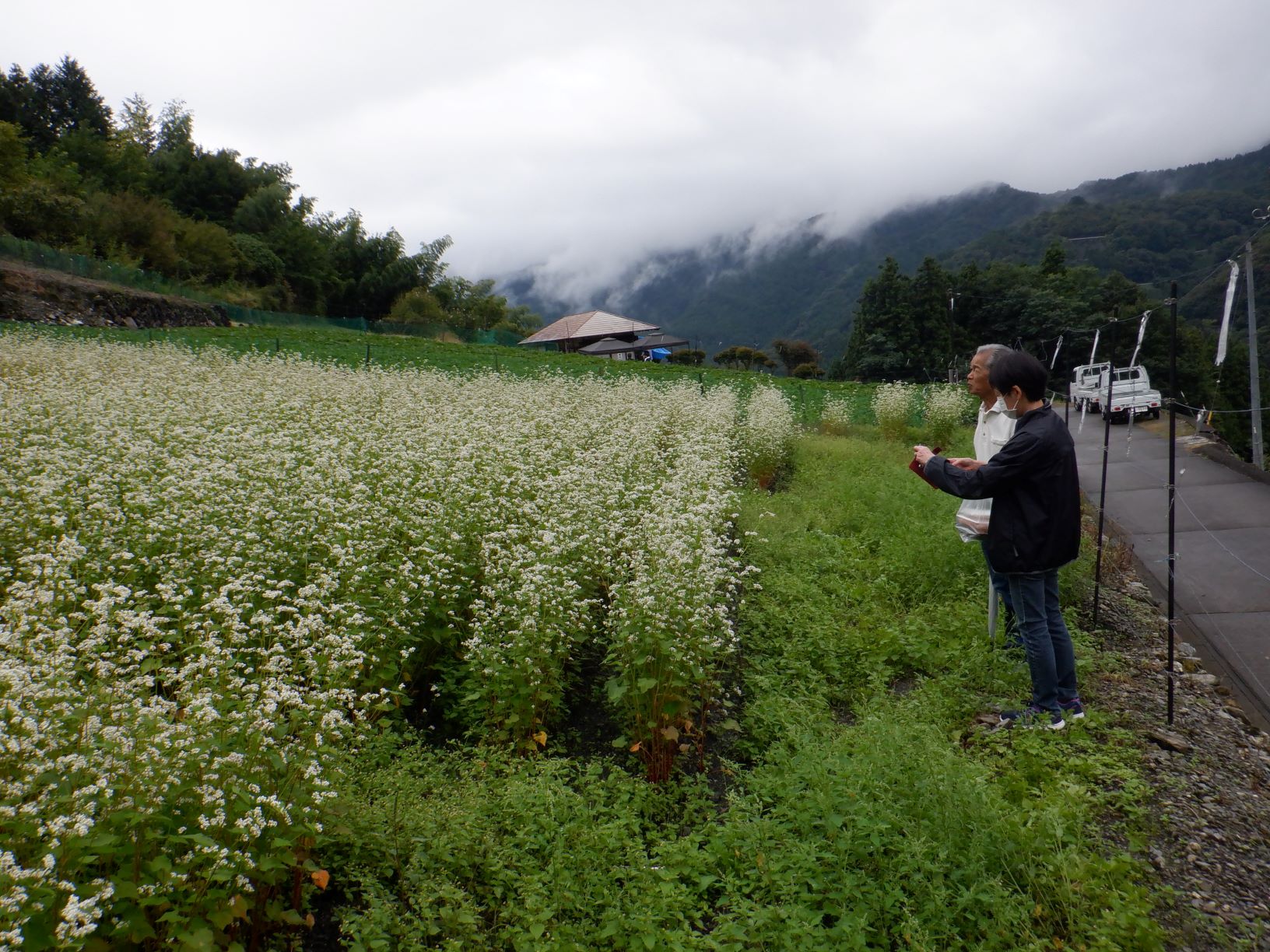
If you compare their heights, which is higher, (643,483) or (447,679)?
(643,483)

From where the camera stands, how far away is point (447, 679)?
4535 mm

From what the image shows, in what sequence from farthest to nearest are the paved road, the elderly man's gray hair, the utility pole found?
the utility pole
the paved road
the elderly man's gray hair

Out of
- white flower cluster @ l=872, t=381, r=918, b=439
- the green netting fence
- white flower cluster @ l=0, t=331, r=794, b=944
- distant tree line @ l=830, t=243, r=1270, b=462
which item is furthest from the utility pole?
distant tree line @ l=830, t=243, r=1270, b=462

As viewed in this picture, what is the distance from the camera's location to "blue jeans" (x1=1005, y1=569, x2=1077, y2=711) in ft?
14.3

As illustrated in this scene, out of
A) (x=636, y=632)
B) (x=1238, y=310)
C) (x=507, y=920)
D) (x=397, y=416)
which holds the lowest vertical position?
(x=507, y=920)

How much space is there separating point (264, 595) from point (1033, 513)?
4.41 meters

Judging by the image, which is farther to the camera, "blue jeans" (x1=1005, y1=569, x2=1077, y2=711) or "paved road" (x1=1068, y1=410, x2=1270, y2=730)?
"paved road" (x1=1068, y1=410, x2=1270, y2=730)

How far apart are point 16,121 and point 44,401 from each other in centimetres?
6407

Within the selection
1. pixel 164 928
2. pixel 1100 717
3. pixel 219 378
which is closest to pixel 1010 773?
pixel 1100 717

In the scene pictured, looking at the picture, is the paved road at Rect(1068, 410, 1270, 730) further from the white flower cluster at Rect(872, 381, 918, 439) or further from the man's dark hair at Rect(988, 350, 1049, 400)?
the white flower cluster at Rect(872, 381, 918, 439)

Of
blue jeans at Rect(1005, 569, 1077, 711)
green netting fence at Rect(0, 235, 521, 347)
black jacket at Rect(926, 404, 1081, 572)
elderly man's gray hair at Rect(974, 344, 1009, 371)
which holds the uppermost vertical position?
green netting fence at Rect(0, 235, 521, 347)

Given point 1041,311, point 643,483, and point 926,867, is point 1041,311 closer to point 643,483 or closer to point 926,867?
point 643,483

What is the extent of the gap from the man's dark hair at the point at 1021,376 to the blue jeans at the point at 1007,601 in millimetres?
997

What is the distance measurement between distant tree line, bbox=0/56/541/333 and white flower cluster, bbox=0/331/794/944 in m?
38.5
